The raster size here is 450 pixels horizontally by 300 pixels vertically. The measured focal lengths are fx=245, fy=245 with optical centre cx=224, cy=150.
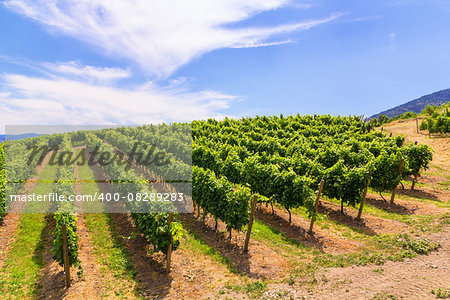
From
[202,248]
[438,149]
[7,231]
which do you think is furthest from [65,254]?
[438,149]

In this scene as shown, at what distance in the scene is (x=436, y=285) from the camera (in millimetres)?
8211

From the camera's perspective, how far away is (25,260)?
12.2 m

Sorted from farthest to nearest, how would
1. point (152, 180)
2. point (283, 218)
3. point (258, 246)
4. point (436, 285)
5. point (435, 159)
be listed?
1. point (435, 159)
2. point (152, 180)
3. point (283, 218)
4. point (258, 246)
5. point (436, 285)

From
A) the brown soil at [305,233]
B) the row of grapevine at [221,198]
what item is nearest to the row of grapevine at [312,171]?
the brown soil at [305,233]

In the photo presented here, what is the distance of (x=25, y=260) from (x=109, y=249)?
3.93 metres

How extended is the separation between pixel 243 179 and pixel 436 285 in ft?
39.5

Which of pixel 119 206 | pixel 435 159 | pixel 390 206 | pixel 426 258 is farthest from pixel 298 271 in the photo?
pixel 435 159

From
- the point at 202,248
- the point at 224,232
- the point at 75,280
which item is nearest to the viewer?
the point at 75,280

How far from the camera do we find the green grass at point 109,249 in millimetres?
10336

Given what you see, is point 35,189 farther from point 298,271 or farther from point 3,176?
point 298,271

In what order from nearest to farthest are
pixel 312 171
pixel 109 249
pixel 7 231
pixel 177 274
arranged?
1. pixel 177 274
2. pixel 109 249
3. pixel 7 231
4. pixel 312 171

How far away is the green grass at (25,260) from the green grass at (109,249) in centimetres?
249

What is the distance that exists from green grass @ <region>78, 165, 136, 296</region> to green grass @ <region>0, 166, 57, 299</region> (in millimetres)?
2495

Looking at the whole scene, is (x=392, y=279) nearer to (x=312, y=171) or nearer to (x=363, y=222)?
(x=363, y=222)
